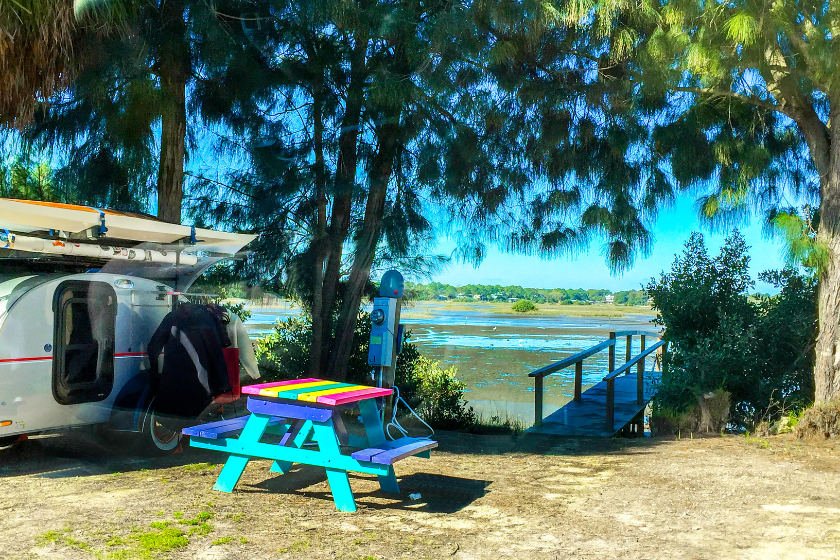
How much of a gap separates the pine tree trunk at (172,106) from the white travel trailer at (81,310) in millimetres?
1936

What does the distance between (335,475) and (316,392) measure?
58 centimetres

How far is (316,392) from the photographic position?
5.28m

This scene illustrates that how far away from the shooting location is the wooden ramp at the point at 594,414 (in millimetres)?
9250

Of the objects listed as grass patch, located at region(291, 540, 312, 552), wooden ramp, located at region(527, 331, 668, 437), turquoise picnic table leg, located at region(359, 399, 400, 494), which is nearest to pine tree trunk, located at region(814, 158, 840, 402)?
wooden ramp, located at region(527, 331, 668, 437)

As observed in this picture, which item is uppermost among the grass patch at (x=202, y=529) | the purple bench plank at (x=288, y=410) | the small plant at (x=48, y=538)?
the purple bench plank at (x=288, y=410)

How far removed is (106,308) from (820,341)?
7.18 m

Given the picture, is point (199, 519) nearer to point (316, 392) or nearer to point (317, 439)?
point (317, 439)

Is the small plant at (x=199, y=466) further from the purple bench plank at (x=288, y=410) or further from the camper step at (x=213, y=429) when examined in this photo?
the purple bench plank at (x=288, y=410)

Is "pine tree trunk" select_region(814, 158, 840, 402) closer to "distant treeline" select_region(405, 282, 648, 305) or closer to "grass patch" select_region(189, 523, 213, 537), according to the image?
"distant treeline" select_region(405, 282, 648, 305)

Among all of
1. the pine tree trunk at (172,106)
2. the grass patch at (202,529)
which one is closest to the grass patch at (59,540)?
the grass patch at (202,529)

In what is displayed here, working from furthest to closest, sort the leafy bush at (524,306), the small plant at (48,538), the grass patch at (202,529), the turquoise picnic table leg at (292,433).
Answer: the leafy bush at (524,306)
the turquoise picnic table leg at (292,433)
the grass patch at (202,529)
the small plant at (48,538)

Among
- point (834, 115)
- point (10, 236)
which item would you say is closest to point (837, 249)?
point (834, 115)

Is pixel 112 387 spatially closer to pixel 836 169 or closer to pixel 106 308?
pixel 106 308

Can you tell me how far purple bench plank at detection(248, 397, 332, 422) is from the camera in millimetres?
5015
